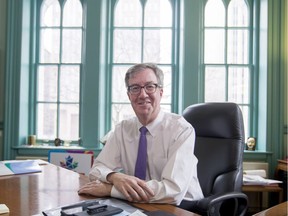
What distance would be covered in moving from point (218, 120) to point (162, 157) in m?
0.56

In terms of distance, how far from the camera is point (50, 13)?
344 cm

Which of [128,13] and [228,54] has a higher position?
Result: [128,13]

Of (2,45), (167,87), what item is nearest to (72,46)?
(2,45)

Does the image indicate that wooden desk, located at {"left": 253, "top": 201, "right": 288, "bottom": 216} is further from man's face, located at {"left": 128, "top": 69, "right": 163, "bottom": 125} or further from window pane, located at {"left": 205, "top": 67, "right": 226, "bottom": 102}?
window pane, located at {"left": 205, "top": 67, "right": 226, "bottom": 102}

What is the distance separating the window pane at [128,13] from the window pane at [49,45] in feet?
2.76

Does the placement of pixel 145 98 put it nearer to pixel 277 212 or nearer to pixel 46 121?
pixel 277 212

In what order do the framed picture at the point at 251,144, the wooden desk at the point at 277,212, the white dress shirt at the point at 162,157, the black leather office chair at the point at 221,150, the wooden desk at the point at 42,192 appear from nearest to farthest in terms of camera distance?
the wooden desk at the point at 277,212 → the wooden desk at the point at 42,192 → the white dress shirt at the point at 162,157 → the black leather office chair at the point at 221,150 → the framed picture at the point at 251,144

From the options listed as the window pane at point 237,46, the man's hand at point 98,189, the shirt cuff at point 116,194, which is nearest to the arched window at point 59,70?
the window pane at point 237,46

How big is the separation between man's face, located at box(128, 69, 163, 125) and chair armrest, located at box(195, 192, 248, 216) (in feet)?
1.67

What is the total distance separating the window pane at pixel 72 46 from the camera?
338 centimetres

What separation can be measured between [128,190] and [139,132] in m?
0.43

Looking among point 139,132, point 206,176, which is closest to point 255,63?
point 206,176

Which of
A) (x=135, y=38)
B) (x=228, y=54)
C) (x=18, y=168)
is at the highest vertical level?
(x=135, y=38)

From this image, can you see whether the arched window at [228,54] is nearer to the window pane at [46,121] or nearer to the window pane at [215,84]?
the window pane at [215,84]
